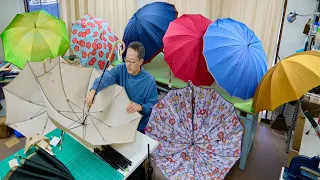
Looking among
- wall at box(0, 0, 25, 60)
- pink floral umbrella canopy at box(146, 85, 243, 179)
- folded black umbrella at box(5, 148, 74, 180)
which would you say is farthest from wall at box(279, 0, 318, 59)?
wall at box(0, 0, 25, 60)

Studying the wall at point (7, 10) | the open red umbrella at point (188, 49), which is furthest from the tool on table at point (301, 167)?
the wall at point (7, 10)

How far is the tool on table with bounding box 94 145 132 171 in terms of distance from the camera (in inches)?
65.6

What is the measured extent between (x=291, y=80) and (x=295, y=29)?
1477mm

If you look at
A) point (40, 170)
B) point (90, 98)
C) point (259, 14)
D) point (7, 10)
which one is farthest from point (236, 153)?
point (7, 10)

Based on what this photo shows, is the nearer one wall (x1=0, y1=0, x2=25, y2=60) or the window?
wall (x1=0, y1=0, x2=25, y2=60)

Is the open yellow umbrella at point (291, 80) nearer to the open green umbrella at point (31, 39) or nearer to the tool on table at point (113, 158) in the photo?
the tool on table at point (113, 158)

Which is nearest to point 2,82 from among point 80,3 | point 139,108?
point 80,3

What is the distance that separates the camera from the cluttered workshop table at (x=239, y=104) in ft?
8.25

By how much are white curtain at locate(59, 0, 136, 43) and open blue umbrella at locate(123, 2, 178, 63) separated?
3.59 ft

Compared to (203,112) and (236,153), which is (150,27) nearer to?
(203,112)

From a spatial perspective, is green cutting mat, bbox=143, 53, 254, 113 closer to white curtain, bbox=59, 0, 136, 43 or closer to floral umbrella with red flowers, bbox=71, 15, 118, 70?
floral umbrella with red flowers, bbox=71, 15, 118, 70

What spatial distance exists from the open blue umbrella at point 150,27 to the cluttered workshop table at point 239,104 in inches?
10.6

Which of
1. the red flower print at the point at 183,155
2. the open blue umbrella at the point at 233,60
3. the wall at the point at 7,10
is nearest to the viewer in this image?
the red flower print at the point at 183,155

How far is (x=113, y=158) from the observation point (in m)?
1.70
